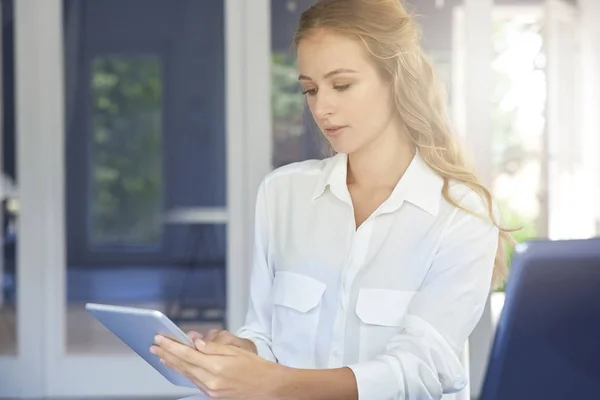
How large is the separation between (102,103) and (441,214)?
8369 mm

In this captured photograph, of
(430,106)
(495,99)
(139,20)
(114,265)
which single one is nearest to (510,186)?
(495,99)

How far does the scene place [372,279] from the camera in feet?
4.90

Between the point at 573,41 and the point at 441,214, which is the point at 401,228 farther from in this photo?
the point at 573,41

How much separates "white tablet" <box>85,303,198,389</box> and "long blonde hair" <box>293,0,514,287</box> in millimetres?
518

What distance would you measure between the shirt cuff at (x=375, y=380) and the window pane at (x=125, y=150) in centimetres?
801

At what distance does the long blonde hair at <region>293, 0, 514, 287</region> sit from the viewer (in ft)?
4.89

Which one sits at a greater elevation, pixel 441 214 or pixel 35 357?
pixel 441 214

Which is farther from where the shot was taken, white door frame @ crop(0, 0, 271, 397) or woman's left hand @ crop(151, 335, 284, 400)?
white door frame @ crop(0, 0, 271, 397)

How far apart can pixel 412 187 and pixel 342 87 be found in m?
0.20

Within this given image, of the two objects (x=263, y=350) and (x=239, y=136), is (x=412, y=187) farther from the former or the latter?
(x=239, y=136)

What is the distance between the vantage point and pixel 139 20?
6.36 m

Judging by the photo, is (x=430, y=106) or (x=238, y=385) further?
(x=430, y=106)

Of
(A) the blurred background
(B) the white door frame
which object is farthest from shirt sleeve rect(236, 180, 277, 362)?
(B) the white door frame

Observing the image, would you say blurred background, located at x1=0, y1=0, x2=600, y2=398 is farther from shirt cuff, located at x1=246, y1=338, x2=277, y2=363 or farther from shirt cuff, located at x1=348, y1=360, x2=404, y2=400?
shirt cuff, located at x1=348, y1=360, x2=404, y2=400
